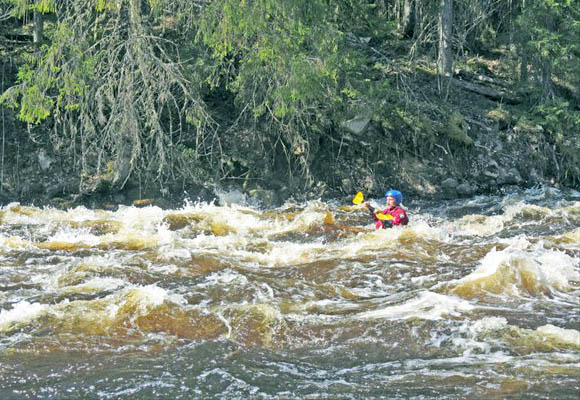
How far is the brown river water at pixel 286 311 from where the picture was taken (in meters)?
5.14

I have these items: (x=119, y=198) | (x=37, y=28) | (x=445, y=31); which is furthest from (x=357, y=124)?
(x=37, y=28)

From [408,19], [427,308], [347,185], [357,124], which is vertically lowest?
[347,185]

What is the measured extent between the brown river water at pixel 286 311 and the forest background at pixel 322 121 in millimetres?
2146

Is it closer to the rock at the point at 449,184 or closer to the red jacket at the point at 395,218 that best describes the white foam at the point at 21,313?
the red jacket at the point at 395,218

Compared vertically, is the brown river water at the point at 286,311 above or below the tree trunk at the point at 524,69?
below

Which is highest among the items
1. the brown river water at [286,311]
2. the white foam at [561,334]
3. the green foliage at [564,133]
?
the green foliage at [564,133]

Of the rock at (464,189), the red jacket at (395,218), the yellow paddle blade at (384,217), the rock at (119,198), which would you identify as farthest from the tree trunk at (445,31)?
the rock at (119,198)

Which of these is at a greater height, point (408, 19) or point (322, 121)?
point (408, 19)

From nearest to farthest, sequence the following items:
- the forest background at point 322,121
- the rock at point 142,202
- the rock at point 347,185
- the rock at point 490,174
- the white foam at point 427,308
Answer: the white foam at point 427,308
the forest background at point 322,121
the rock at point 142,202
the rock at point 347,185
the rock at point 490,174

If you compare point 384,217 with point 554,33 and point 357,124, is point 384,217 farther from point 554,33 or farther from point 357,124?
point 554,33

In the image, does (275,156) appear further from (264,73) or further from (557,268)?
(557,268)

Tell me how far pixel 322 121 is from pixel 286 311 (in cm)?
731

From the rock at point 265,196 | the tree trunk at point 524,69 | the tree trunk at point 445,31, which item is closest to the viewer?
the rock at point 265,196

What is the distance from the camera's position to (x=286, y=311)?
6.66 m
